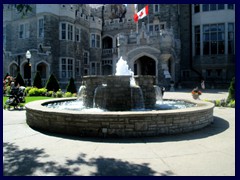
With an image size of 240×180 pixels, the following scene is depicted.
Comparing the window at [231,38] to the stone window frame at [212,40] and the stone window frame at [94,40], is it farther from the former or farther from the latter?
the stone window frame at [94,40]

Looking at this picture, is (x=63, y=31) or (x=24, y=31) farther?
(x=24, y=31)

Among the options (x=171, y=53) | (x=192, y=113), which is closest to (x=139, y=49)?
(x=171, y=53)

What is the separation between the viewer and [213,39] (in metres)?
31.7

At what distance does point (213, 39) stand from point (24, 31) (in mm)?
24918

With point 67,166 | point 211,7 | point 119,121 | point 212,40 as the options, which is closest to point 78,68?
point 212,40

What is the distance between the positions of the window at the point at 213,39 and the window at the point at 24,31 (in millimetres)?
23383

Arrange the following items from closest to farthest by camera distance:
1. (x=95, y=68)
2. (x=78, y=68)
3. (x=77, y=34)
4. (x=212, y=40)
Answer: (x=212, y=40) → (x=77, y=34) → (x=78, y=68) → (x=95, y=68)

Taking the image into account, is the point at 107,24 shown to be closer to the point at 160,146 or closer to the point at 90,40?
the point at 90,40

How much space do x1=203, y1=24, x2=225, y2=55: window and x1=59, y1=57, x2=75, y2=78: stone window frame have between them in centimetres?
1809

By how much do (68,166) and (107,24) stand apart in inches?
1440

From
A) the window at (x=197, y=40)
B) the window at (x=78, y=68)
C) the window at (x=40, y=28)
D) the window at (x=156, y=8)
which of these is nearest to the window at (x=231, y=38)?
the window at (x=197, y=40)

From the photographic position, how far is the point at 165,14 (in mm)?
31906

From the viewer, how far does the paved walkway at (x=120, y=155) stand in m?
4.00

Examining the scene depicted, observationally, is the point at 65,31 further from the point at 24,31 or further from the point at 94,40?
the point at 94,40
